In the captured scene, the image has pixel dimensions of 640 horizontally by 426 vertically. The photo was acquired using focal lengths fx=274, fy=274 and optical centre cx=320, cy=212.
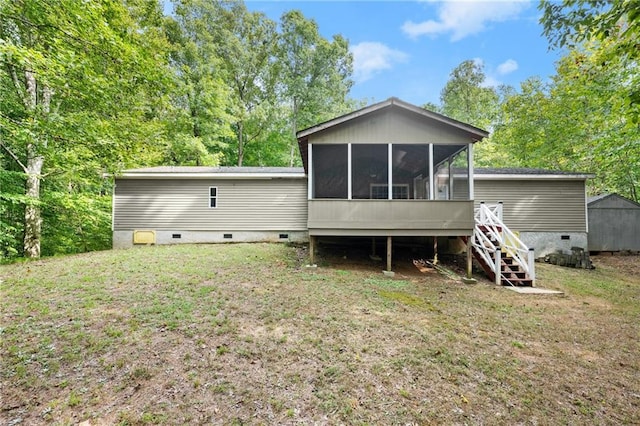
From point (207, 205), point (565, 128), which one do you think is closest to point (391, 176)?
point (207, 205)

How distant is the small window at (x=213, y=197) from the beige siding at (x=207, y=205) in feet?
0.42

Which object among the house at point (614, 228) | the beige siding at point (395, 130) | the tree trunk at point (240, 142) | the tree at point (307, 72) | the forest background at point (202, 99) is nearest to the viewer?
the forest background at point (202, 99)

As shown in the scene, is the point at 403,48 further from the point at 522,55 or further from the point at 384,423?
the point at 384,423

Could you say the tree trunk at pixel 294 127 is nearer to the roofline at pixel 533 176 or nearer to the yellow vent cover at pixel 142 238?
the yellow vent cover at pixel 142 238

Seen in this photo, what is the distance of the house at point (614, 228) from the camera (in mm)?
12500

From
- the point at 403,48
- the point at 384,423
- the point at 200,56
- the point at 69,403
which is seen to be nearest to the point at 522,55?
the point at 403,48

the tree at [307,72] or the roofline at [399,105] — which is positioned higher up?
the tree at [307,72]

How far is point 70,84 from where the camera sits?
22.8ft

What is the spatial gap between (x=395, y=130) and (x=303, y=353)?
22.2ft

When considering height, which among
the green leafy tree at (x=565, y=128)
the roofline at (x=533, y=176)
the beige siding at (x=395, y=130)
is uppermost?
the green leafy tree at (x=565, y=128)

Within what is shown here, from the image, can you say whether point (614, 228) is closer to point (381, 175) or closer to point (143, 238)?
point (381, 175)

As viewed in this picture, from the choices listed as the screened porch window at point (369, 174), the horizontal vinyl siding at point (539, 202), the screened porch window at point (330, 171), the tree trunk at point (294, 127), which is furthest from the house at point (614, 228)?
the tree trunk at point (294, 127)

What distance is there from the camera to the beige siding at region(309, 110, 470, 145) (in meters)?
8.14

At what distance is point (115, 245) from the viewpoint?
1152 cm
